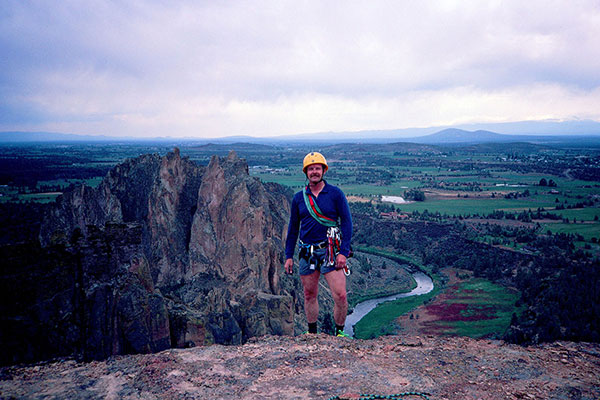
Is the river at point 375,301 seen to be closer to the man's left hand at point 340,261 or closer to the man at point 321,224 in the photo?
the man at point 321,224

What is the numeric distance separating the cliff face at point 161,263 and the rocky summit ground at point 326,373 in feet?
8.55

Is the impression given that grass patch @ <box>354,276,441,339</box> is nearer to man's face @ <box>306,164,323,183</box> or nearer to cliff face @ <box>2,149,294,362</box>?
cliff face @ <box>2,149,294,362</box>

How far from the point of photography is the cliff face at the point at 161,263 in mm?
10297

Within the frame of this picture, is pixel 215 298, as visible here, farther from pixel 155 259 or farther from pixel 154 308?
pixel 155 259

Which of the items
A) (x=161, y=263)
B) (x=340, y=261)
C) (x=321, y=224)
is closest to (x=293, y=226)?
(x=321, y=224)

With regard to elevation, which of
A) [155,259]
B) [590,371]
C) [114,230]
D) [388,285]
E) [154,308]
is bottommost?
[388,285]

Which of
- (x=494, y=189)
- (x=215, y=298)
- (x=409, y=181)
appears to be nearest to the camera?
(x=215, y=298)

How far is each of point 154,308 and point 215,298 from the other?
1046 centimetres

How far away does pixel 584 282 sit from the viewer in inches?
1636

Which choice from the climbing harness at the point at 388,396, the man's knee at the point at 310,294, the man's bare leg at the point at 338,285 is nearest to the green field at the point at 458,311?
the man's knee at the point at 310,294

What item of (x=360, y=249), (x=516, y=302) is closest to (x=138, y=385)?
(x=516, y=302)

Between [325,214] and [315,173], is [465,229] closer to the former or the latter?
[325,214]

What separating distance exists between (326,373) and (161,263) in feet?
99.5

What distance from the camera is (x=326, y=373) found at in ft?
23.0
